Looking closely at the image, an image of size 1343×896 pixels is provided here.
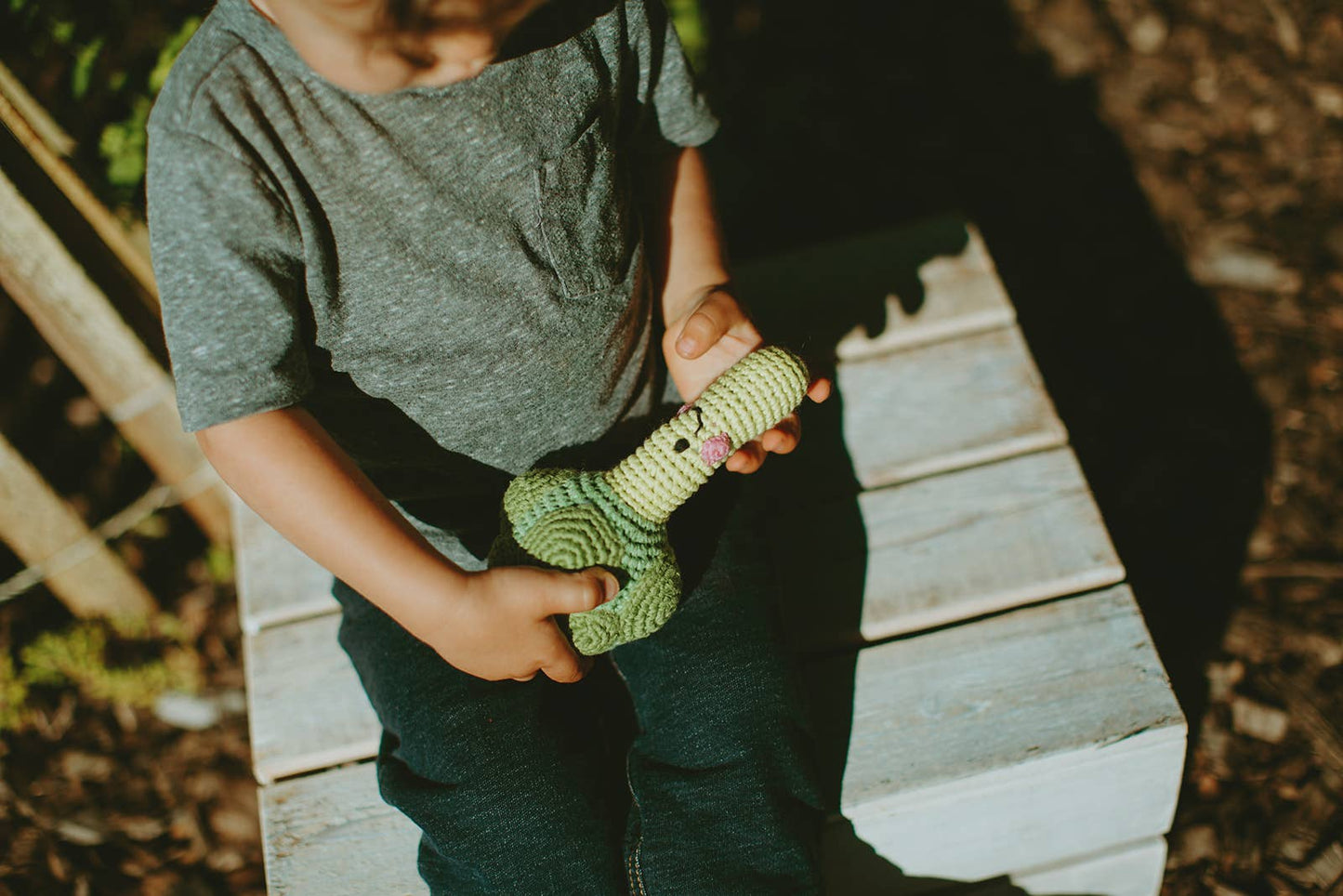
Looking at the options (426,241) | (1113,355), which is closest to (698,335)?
(426,241)

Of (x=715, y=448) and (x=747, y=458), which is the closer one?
(x=715, y=448)

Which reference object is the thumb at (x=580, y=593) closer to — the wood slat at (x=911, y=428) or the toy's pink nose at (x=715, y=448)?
the toy's pink nose at (x=715, y=448)

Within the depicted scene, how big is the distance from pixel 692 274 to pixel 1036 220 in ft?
4.39

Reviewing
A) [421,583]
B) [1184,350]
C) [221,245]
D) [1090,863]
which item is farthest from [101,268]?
[1184,350]

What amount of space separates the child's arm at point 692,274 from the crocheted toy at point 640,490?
13 centimetres

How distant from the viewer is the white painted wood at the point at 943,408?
58.1 inches

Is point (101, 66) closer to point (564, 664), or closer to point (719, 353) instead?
point (719, 353)

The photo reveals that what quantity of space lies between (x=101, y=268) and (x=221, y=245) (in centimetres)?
73

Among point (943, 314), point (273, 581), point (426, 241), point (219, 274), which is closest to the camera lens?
point (219, 274)

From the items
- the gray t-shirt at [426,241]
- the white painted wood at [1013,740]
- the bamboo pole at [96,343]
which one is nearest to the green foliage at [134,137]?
the bamboo pole at [96,343]

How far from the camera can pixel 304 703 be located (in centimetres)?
138

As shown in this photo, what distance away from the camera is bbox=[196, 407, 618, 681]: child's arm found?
97cm

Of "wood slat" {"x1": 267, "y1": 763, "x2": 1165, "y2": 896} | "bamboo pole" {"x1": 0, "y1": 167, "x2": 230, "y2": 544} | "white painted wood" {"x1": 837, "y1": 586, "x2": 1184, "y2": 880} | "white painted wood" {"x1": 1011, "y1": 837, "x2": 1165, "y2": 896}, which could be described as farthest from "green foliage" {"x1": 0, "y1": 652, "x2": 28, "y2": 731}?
"white painted wood" {"x1": 1011, "y1": 837, "x2": 1165, "y2": 896}

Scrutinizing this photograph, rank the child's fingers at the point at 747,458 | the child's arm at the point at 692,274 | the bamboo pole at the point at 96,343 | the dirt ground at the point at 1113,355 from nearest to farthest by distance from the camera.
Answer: the child's fingers at the point at 747,458
the child's arm at the point at 692,274
the bamboo pole at the point at 96,343
the dirt ground at the point at 1113,355
